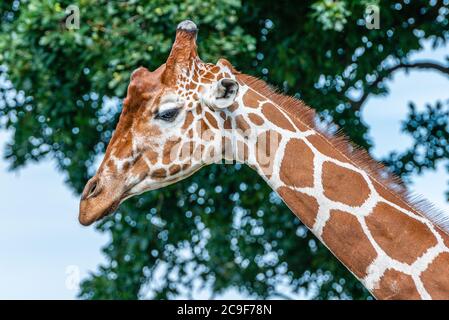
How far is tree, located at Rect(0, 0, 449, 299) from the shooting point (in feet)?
33.1

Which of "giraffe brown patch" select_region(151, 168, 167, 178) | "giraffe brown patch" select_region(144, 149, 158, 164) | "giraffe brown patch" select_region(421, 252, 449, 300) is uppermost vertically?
"giraffe brown patch" select_region(421, 252, 449, 300)

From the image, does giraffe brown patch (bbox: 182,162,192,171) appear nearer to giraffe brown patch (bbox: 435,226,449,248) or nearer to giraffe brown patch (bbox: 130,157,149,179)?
giraffe brown patch (bbox: 130,157,149,179)

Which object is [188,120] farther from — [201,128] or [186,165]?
[186,165]

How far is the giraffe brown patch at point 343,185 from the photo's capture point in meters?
5.16

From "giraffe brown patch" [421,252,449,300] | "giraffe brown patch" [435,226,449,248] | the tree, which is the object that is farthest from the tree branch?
"giraffe brown patch" [421,252,449,300]

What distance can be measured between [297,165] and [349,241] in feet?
1.71

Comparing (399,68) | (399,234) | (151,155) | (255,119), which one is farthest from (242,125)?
(399,68)

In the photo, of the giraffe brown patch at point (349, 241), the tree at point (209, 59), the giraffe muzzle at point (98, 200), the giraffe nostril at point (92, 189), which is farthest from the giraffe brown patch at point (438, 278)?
the tree at point (209, 59)

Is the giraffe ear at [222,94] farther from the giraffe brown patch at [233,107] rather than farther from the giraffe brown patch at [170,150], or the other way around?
the giraffe brown patch at [170,150]

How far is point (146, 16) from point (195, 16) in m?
0.54

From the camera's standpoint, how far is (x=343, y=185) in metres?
5.20
